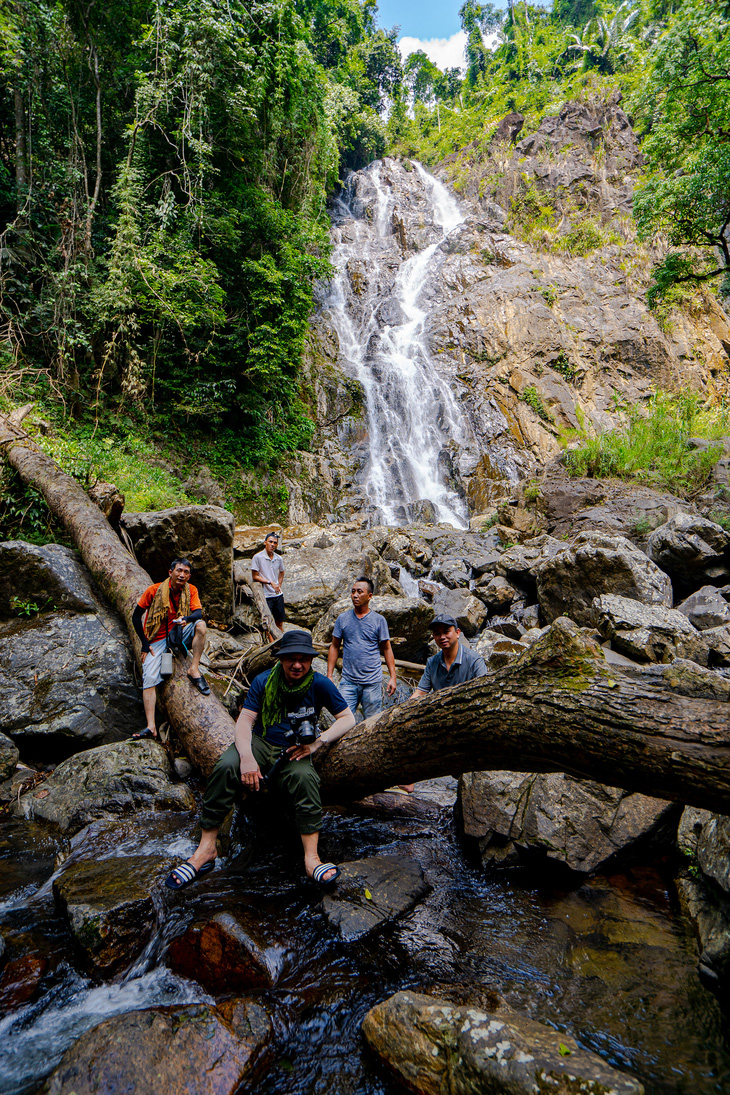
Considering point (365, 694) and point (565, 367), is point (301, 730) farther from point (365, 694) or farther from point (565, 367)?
point (565, 367)

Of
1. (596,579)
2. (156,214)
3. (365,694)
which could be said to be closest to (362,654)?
(365,694)

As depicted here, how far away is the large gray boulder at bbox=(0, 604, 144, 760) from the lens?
188 inches

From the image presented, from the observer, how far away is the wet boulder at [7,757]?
4344 millimetres

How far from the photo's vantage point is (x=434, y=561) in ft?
42.0

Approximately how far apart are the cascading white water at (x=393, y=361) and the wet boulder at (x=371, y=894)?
46.6 feet

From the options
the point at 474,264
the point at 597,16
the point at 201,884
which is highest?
the point at 597,16

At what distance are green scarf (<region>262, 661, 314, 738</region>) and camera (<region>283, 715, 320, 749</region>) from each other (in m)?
0.13

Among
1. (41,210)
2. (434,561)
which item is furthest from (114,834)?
(41,210)

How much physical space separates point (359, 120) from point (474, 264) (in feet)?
40.4

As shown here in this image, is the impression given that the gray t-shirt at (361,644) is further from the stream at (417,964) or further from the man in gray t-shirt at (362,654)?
the stream at (417,964)

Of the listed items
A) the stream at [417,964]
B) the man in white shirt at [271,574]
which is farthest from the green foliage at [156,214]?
the stream at [417,964]

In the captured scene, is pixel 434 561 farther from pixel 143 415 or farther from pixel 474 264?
pixel 474 264

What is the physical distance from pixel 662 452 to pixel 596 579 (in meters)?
8.58

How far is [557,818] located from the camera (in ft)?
11.4
